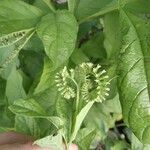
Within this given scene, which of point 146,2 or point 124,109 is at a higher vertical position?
point 146,2

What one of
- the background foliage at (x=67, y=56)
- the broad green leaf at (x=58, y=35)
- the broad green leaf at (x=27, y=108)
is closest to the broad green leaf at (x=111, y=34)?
the background foliage at (x=67, y=56)

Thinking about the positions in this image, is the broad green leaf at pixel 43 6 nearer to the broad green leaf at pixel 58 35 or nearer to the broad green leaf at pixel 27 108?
the broad green leaf at pixel 58 35

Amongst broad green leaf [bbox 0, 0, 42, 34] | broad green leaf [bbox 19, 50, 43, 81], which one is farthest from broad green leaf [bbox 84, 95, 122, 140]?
broad green leaf [bbox 0, 0, 42, 34]

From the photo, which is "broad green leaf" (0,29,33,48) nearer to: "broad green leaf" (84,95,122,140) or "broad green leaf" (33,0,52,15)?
"broad green leaf" (33,0,52,15)

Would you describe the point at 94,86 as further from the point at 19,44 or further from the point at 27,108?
the point at 19,44

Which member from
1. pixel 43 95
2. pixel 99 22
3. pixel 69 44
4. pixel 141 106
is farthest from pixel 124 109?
pixel 99 22

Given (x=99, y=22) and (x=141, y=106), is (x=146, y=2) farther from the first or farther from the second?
(x=99, y=22)
